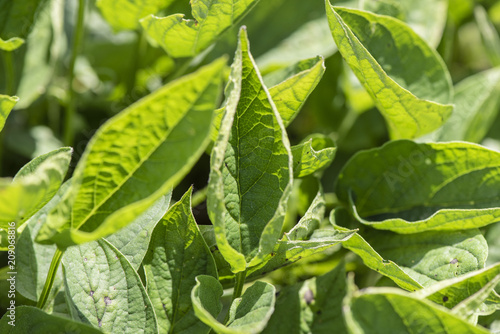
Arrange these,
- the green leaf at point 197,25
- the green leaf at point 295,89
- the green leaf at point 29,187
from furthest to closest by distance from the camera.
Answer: the green leaf at point 197,25
the green leaf at point 295,89
the green leaf at point 29,187

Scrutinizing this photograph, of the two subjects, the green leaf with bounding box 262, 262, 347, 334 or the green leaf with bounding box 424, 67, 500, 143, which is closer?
the green leaf with bounding box 262, 262, 347, 334

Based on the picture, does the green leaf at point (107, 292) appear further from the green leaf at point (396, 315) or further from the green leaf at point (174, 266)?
the green leaf at point (396, 315)

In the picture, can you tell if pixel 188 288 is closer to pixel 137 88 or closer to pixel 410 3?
pixel 137 88

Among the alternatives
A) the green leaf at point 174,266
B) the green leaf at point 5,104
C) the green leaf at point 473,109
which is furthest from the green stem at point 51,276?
the green leaf at point 473,109

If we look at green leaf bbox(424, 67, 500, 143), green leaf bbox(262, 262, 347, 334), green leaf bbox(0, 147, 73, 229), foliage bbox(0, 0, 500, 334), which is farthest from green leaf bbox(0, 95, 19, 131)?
green leaf bbox(424, 67, 500, 143)

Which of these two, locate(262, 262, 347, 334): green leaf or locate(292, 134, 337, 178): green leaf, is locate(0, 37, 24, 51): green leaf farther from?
locate(262, 262, 347, 334): green leaf

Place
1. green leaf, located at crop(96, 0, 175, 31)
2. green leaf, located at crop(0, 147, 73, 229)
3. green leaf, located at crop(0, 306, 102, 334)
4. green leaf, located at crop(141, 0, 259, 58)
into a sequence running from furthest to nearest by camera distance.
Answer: green leaf, located at crop(96, 0, 175, 31) < green leaf, located at crop(141, 0, 259, 58) < green leaf, located at crop(0, 306, 102, 334) < green leaf, located at crop(0, 147, 73, 229)

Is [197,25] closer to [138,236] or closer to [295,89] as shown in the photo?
[295,89]
